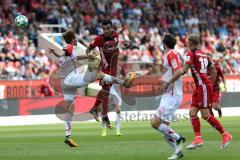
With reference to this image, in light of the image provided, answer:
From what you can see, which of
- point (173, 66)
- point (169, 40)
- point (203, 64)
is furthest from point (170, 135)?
point (203, 64)

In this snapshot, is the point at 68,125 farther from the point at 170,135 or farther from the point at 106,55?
the point at 170,135

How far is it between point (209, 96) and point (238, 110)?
51.5 feet

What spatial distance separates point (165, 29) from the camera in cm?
3897

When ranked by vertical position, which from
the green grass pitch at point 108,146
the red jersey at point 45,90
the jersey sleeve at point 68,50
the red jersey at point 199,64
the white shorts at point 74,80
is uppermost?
the jersey sleeve at point 68,50

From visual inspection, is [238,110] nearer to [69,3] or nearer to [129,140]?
[69,3]

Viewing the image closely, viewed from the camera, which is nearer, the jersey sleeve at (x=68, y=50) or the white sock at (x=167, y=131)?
the white sock at (x=167, y=131)

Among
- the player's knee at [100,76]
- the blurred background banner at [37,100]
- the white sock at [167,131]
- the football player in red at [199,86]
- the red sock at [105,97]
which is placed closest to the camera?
the white sock at [167,131]

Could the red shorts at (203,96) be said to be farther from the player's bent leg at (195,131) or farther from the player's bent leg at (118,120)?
the player's bent leg at (118,120)

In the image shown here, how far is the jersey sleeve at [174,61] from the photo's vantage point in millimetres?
13770

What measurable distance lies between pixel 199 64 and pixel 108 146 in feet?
9.34

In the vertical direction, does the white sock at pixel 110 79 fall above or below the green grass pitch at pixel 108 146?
above

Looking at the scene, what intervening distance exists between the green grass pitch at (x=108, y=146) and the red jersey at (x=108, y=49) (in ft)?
6.01

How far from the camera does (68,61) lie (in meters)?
16.9

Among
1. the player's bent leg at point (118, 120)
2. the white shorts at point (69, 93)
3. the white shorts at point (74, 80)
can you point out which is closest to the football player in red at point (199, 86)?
the white shorts at point (69, 93)
